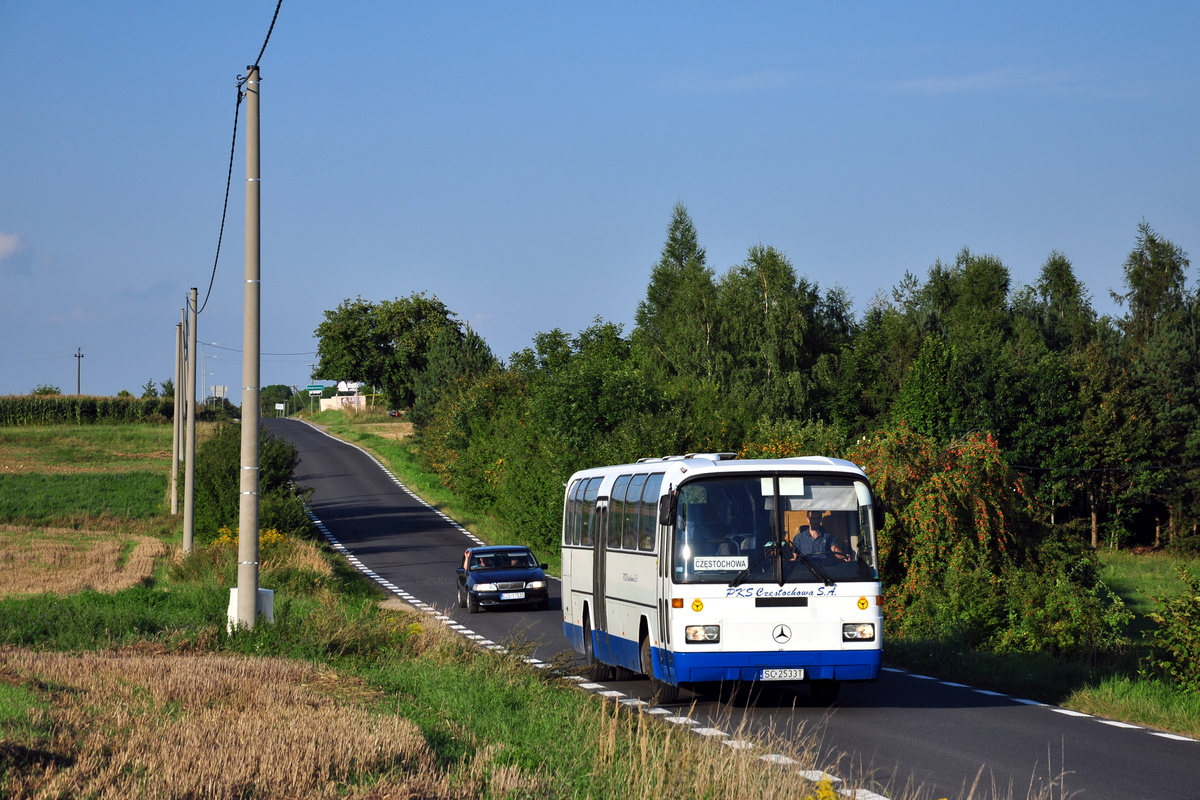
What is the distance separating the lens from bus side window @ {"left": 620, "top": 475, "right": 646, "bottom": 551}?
15.6m

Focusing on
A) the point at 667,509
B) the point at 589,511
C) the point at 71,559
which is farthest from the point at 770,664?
the point at 71,559

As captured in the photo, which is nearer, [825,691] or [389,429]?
[825,691]

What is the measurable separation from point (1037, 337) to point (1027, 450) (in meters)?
11.1

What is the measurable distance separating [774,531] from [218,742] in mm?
7284

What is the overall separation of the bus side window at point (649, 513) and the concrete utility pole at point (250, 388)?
4.99 m

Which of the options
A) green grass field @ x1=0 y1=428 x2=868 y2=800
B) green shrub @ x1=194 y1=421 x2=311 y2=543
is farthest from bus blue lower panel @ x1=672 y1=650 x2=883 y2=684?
green shrub @ x1=194 y1=421 x2=311 y2=543

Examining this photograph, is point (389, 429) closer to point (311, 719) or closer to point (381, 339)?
point (381, 339)

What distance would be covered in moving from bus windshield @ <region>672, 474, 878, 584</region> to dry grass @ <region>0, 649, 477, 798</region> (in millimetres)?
4002

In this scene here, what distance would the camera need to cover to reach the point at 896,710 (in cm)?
1384

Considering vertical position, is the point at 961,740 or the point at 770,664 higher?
the point at 770,664

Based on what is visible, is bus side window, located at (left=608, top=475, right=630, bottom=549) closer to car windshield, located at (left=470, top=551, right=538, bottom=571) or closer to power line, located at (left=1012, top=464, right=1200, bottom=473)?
car windshield, located at (left=470, top=551, right=538, bottom=571)

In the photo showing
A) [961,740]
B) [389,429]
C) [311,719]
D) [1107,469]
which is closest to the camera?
[311,719]

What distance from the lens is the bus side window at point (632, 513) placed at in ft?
51.2

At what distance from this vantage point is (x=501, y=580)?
3070cm
